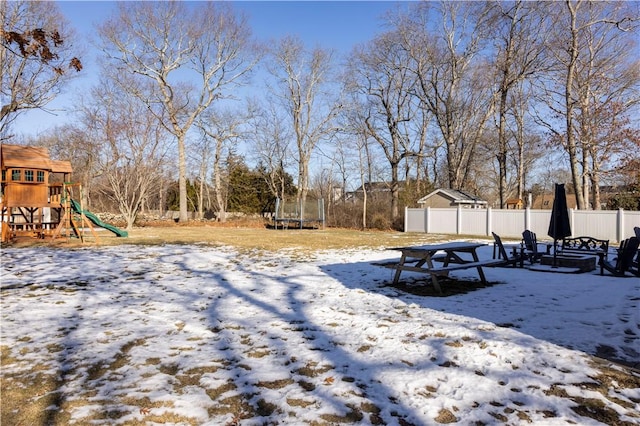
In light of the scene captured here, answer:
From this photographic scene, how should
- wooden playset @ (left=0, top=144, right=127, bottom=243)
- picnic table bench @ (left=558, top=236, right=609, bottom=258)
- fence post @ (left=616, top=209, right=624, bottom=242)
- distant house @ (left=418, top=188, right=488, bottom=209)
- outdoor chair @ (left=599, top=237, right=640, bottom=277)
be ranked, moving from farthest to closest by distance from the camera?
distant house @ (left=418, top=188, right=488, bottom=209) < fence post @ (left=616, top=209, right=624, bottom=242) < wooden playset @ (left=0, top=144, right=127, bottom=243) < picnic table bench @ (left=558, top=236, right=609, bottom=258) < outdoor chair @ (left=599, top=237, right=640, bottom=277)

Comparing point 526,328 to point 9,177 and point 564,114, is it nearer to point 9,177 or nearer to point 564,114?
point 9,177

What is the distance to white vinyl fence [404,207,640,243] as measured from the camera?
1895 centimetres

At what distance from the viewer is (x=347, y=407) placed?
303cm

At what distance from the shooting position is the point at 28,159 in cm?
1585

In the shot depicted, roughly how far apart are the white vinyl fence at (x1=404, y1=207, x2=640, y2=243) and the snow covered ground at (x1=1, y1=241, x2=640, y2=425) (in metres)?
13.6

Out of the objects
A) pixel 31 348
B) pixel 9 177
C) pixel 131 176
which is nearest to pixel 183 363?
pixel 31 348

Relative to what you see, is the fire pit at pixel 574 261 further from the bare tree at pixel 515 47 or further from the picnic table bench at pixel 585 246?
the bare tree at pixel 515 47

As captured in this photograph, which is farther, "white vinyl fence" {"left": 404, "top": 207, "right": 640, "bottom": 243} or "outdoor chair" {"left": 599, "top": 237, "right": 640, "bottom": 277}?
"white vinyl fence" {"left": 404, "top": 207, "right": 640, "bottom": 243}

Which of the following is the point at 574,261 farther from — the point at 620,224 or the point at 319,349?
the point at 620,224

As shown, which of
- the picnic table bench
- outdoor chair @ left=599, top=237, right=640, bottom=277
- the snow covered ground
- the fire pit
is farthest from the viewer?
the picnic table bench

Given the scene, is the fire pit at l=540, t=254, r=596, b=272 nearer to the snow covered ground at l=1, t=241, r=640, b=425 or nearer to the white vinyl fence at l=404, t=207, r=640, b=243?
the snow covered ground at l=1, t=241, r=640, b=425

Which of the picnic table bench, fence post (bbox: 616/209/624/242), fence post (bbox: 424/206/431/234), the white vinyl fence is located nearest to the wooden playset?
the picnic table bench

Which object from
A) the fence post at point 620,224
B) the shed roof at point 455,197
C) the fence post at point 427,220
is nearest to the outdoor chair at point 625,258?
the fence post at point 620,224

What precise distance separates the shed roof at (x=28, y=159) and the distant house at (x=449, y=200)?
21.4 meters
